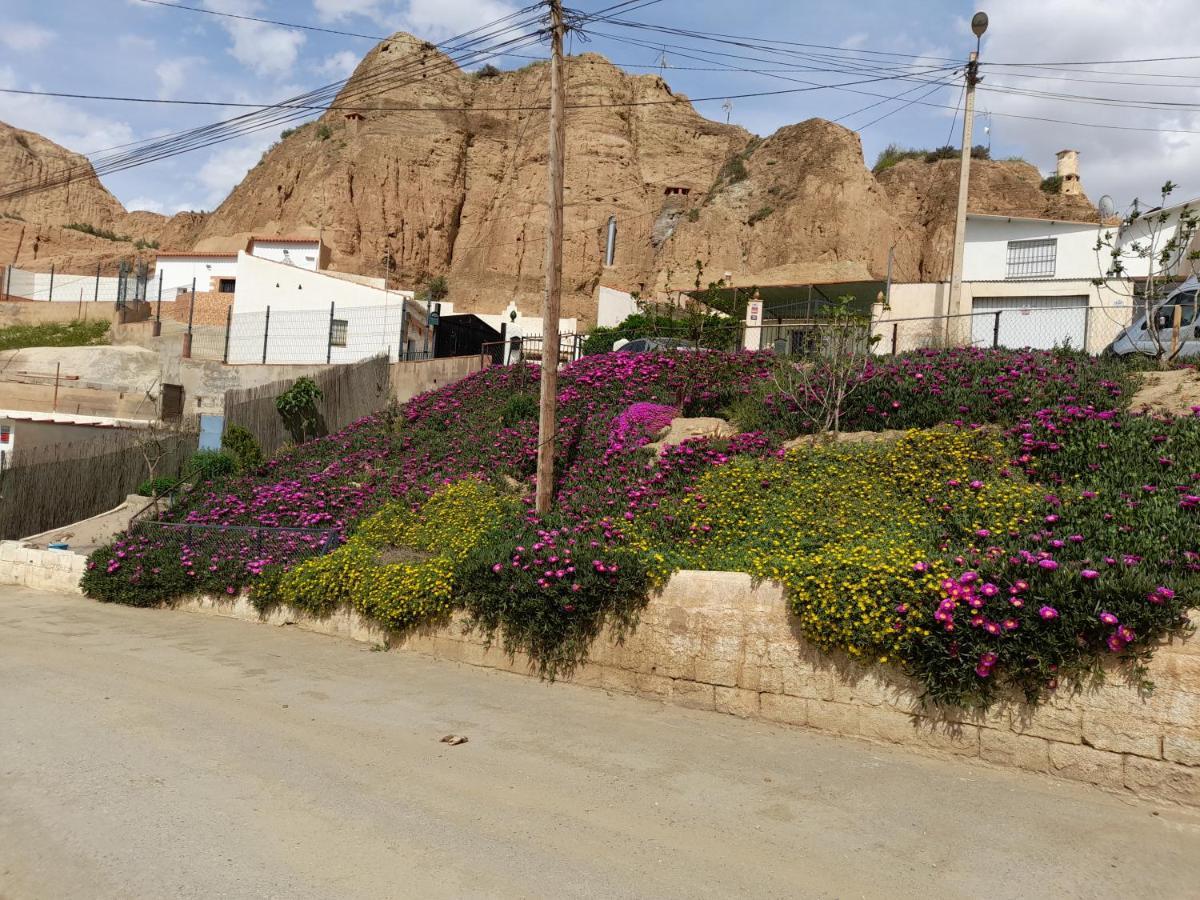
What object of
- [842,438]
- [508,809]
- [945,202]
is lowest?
[508,809]

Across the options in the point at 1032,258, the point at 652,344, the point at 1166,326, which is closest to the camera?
the point at 1166,326

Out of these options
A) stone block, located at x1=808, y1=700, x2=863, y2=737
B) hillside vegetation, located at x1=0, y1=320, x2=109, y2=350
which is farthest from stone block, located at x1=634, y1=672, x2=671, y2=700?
hillside vegetation, located at x1=0, y1=320, x2=109, y2=350

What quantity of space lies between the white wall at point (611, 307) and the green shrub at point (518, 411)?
20.7 metres

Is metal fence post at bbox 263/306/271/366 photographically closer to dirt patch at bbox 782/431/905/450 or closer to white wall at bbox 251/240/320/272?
white wall at bbox 251/240/320/272

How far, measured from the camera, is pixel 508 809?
205 inches

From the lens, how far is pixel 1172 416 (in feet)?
28.1

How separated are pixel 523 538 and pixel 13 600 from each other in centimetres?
998

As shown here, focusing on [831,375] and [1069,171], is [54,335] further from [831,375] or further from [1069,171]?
[1069,171]

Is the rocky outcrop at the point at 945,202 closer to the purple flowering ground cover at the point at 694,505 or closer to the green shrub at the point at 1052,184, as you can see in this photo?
the green shrub at the point at 1052,184

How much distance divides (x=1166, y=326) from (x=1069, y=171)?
37.3 m

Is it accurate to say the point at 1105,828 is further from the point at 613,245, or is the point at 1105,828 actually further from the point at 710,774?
the point at 613,245

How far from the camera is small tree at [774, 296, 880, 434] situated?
11102 mm

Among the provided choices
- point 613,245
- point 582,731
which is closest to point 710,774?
point 582,731

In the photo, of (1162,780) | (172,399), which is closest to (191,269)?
(172,399)
